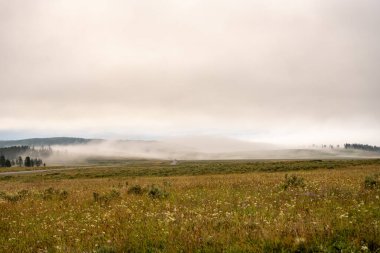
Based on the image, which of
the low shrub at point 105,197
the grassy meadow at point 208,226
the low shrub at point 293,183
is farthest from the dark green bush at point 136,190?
the low shrub at point 293,183

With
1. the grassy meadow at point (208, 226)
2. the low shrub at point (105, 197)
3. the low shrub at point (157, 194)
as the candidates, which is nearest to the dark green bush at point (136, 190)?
the low shrub at point (105, 197)

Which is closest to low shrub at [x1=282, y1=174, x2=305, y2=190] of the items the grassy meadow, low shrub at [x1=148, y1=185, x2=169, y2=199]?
the grassy meadow

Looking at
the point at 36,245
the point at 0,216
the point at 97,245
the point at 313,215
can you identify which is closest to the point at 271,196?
the point at 313,215

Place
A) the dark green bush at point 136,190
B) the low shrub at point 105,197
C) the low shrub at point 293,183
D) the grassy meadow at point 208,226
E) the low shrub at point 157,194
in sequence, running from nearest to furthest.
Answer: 1. the grassy meadow at point 208,226
2. the low shrub at point 157,194
3. the low shrub at point 105,197
4. the low shrub at point 293,183
5. the dark green bush at point 136,190

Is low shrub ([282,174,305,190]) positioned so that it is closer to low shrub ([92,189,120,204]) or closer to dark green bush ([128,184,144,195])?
dark green bush ([128,184,144,195])

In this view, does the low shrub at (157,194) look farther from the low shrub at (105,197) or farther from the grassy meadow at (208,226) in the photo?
the low shrub at (105,197)

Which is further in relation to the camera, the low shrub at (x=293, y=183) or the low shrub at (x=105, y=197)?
the low shrub at (x=293, y=183)

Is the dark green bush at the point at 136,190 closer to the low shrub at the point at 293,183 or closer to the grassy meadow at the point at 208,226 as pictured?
the grassy meadow at the point at 208,226

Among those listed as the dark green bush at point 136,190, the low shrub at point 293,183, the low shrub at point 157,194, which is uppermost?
the low shrub at point 293,183

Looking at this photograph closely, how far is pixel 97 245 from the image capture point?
752 centimetres

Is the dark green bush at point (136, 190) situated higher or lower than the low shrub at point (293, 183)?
lower

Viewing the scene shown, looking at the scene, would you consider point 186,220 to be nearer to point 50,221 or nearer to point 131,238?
point 131,238

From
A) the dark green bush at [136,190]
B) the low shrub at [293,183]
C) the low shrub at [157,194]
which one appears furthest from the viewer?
the dark green bush at [136,190]

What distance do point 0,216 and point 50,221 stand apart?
3.13m
